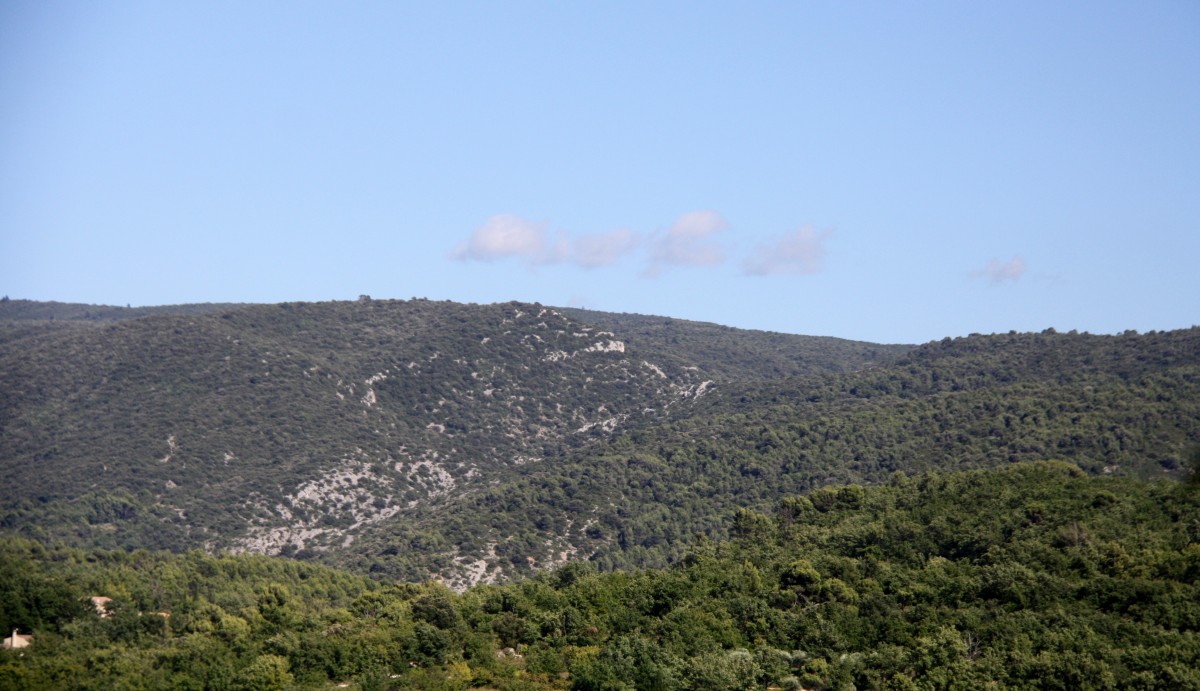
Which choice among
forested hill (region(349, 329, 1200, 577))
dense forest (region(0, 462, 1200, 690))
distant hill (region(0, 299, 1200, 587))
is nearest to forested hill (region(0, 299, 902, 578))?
distant hill (region(0, 299, 1200, 587))

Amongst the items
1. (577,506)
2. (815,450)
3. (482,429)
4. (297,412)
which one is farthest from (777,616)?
(482,429)

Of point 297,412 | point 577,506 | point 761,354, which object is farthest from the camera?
point 761,354

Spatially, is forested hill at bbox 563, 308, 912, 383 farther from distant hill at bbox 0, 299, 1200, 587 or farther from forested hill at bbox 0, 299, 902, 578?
distant hill at bbox 0, 299, 1200, 587

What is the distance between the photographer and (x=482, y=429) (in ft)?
480

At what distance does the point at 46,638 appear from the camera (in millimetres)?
62969

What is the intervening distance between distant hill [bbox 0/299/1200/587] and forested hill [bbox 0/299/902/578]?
1.12ft

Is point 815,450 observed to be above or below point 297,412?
below

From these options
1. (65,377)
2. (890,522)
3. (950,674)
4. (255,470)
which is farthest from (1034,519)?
(65,377)

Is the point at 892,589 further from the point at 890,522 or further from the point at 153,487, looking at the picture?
the point at 153,487

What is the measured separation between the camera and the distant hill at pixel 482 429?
103m

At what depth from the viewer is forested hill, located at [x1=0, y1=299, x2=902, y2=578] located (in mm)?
117125

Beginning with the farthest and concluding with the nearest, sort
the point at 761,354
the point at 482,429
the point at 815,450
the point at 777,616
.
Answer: the point at 761,354 → the point at 482,429 → the point at 815,450 → the point at 777,616

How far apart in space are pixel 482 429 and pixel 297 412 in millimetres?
20943

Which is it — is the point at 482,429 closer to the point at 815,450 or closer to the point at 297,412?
the point at 297,412
